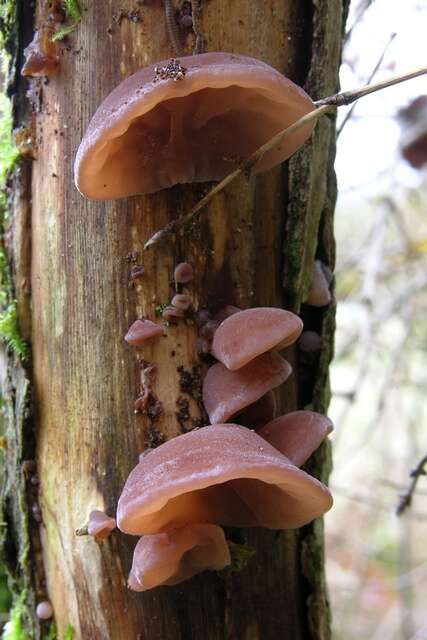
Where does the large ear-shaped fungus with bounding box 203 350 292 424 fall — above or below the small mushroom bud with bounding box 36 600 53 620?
above

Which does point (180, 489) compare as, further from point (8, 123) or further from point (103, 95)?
point (8, 123)

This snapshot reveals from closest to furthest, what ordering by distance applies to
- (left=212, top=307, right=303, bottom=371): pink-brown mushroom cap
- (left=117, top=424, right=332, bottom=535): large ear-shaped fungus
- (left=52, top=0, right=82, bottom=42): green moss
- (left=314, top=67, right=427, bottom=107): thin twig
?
(left=117, top=424, right=332, bottom=535): large ear-shaped fungus
(left=314, top=67, right=427, bottom=107): thin twig
(left=212, top=307, right=303, bottom=371): pink-brown mushroom cap
(left=52, top=0, right=82, bottom=42): green moss

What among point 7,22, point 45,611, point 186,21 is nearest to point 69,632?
point 45,611

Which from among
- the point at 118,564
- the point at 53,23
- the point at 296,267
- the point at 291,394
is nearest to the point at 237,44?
the point at 53,23

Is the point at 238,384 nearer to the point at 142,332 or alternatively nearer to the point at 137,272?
the point at 142,332

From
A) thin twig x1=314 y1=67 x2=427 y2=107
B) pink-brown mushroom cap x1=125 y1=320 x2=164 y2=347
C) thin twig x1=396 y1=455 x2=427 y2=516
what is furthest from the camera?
thin twig x1=396 y1=455 x2=427 y2=516

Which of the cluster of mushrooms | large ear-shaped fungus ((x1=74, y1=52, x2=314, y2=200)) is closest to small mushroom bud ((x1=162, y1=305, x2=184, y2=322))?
the cluster of mushrooms

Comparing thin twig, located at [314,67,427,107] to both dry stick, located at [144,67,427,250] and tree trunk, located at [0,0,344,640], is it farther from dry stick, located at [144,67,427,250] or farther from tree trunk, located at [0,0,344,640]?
tree trunk, located at [0,0,344,640]
